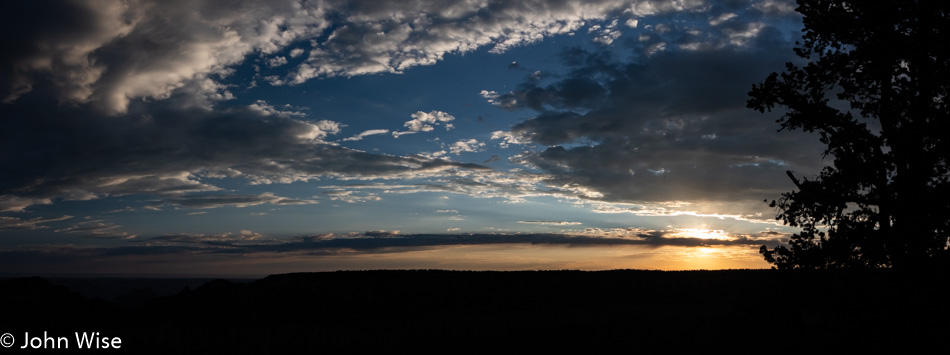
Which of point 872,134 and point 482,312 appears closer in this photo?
point 872,134

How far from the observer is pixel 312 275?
36.6m

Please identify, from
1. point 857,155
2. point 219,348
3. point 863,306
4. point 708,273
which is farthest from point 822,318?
point 708,273

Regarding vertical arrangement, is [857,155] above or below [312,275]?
above

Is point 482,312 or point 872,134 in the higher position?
point 872,134

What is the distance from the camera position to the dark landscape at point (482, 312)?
59.6ft

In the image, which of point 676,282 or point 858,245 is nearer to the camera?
point 858,245

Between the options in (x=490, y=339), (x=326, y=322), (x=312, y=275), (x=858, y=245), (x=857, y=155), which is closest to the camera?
(x=858, y=245)

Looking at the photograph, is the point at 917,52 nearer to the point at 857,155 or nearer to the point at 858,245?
the point at 857,155

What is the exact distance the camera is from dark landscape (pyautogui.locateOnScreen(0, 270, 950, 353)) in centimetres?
1817

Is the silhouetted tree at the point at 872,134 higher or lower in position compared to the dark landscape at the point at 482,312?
higher

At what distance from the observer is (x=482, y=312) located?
33500mm

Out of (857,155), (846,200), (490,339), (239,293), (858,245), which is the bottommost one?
(490,339)

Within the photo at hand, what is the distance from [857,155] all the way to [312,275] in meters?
29.4

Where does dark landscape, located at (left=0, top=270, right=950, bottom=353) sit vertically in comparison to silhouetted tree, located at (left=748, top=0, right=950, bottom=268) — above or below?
below
